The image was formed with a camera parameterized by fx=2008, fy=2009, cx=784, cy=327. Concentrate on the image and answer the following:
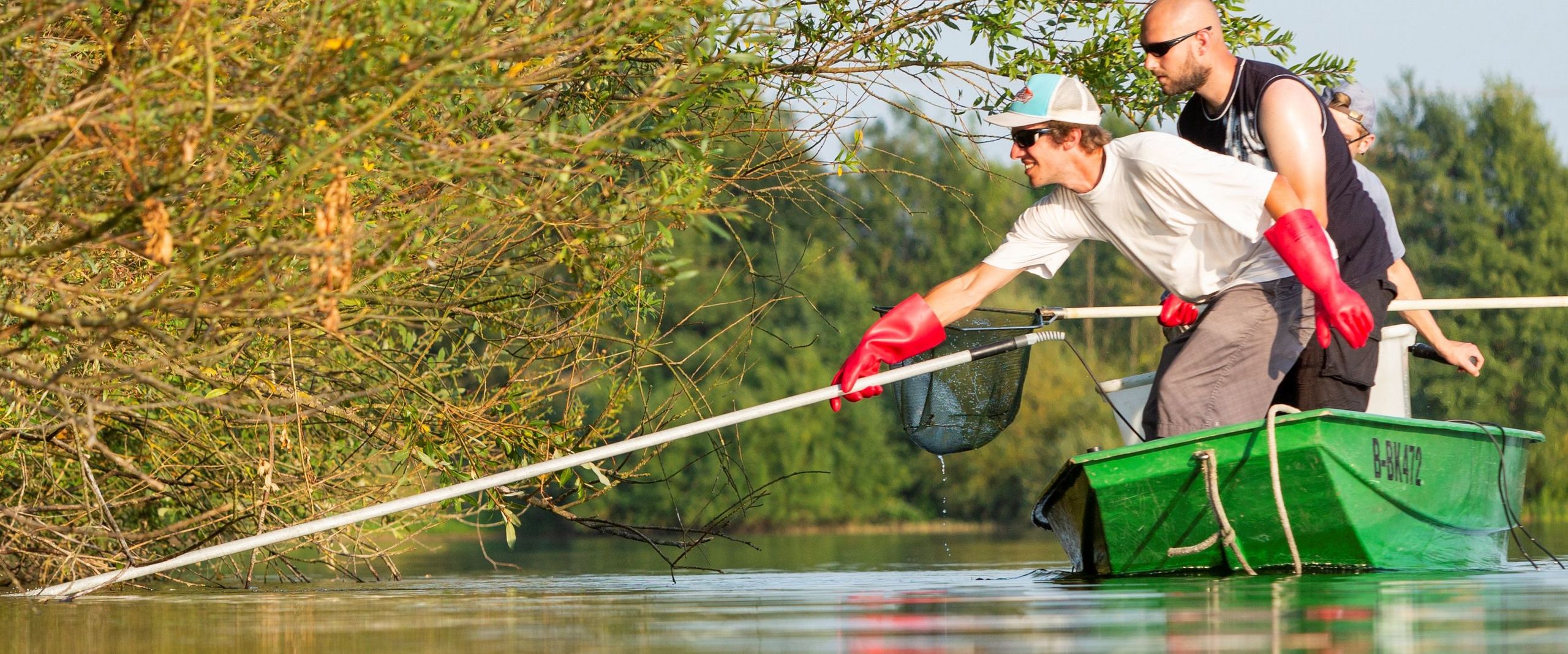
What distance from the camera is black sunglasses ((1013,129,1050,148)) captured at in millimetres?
6910

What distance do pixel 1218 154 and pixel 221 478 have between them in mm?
4352

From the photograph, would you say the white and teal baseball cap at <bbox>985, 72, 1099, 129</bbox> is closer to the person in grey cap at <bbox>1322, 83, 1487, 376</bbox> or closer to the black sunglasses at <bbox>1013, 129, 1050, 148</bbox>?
the black sunglasses at <bbox>1013, 129, 1050, 148</bbox>

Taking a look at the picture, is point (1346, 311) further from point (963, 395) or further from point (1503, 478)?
point (963, 395)

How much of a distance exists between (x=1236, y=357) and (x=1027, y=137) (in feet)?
3.41

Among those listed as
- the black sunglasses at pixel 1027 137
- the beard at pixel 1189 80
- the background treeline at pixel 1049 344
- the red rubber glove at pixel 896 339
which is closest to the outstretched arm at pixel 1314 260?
the beard at pixel 1189 80

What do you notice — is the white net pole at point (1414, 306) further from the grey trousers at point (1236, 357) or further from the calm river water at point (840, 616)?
the calm river water at point (840, 616)

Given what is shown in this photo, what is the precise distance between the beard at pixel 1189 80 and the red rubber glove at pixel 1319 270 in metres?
0.66

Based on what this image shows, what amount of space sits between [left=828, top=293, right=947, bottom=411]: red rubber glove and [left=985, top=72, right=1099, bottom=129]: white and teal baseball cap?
0.80 m

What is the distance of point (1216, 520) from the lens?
6.73 meters

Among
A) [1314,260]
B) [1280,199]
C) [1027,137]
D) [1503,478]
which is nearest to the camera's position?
[1314,260]

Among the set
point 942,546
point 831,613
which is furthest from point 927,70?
point 942,546

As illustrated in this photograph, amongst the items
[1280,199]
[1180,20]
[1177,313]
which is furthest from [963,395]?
[1280,199]

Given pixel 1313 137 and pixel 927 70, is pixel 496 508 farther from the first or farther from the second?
pixel 1313 137

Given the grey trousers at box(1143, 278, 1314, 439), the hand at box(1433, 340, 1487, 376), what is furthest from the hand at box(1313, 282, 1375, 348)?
the hand at box(1433, 340, 1487, 376)
